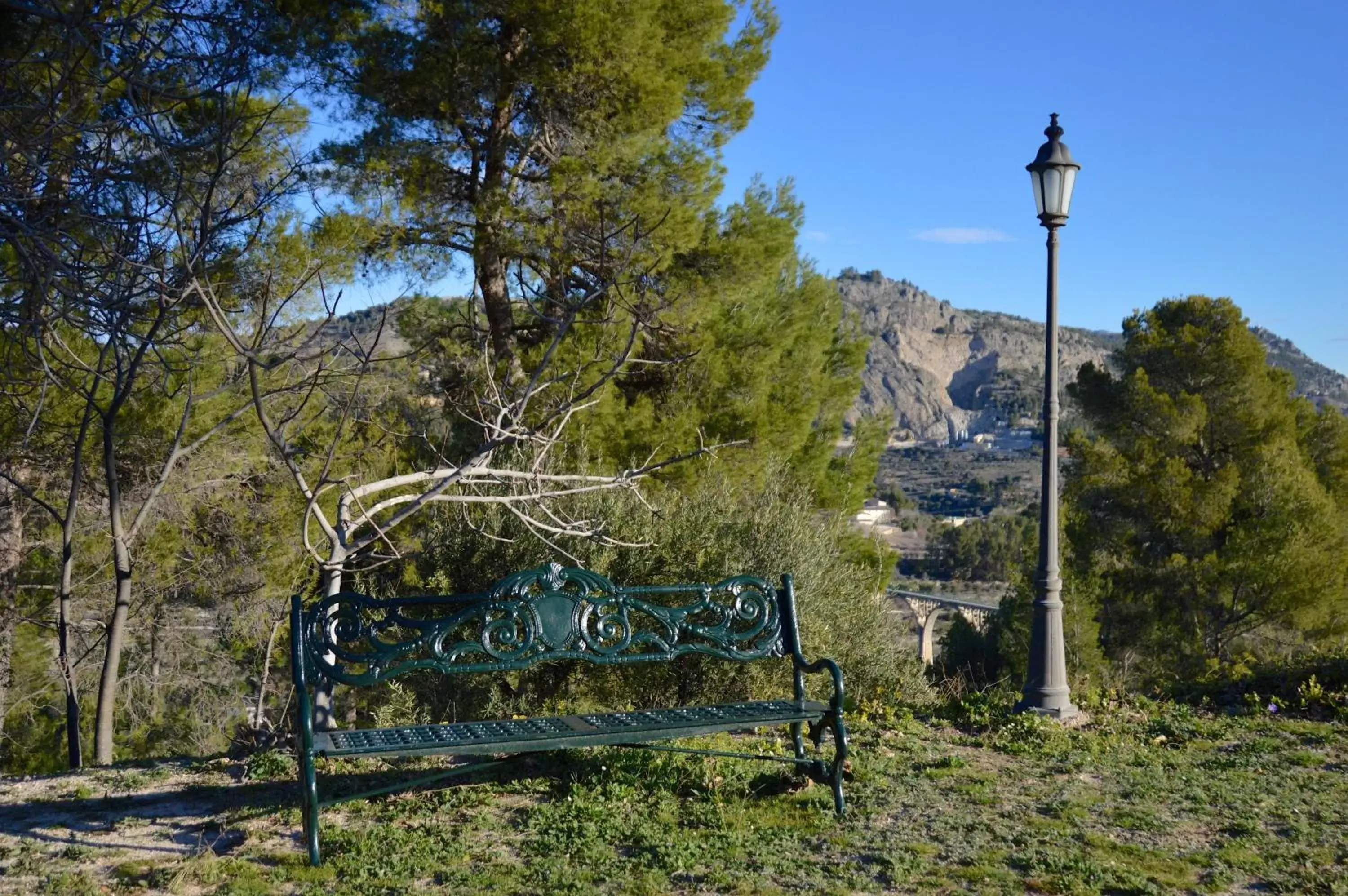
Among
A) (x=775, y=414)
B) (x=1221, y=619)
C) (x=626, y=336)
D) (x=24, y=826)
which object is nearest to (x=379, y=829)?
(x=24, y=826)

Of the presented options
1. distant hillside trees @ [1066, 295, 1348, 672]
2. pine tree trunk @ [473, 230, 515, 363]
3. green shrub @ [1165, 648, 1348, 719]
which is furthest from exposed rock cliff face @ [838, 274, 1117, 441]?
green shrub @ [1165, 648, 1348, 719]

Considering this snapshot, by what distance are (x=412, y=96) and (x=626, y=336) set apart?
2.64m

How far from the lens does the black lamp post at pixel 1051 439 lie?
5363 mm

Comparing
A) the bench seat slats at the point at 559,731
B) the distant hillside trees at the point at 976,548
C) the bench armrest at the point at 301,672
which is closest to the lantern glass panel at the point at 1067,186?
the bench seat slats at the point at 559,731

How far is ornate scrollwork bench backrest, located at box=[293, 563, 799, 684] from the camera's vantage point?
346 centimetres

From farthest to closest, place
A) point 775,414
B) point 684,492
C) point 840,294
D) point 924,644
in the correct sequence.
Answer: point 924,644 → point 840,294 → point 775,414 → point 684,492

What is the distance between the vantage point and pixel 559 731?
11.1ft

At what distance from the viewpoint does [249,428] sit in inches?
370

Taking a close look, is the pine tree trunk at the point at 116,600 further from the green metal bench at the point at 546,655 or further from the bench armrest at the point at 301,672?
the bench armrest at the point at 301,672

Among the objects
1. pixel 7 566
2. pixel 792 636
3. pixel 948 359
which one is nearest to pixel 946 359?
pixel 948 359

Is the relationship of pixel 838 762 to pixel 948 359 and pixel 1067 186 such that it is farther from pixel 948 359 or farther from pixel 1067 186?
pixel 948 359

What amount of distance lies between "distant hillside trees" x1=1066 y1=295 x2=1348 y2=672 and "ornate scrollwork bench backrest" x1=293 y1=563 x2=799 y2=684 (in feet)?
45.7

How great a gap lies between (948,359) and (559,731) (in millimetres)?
81413

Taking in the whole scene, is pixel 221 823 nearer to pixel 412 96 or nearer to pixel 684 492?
pixel 684 492
